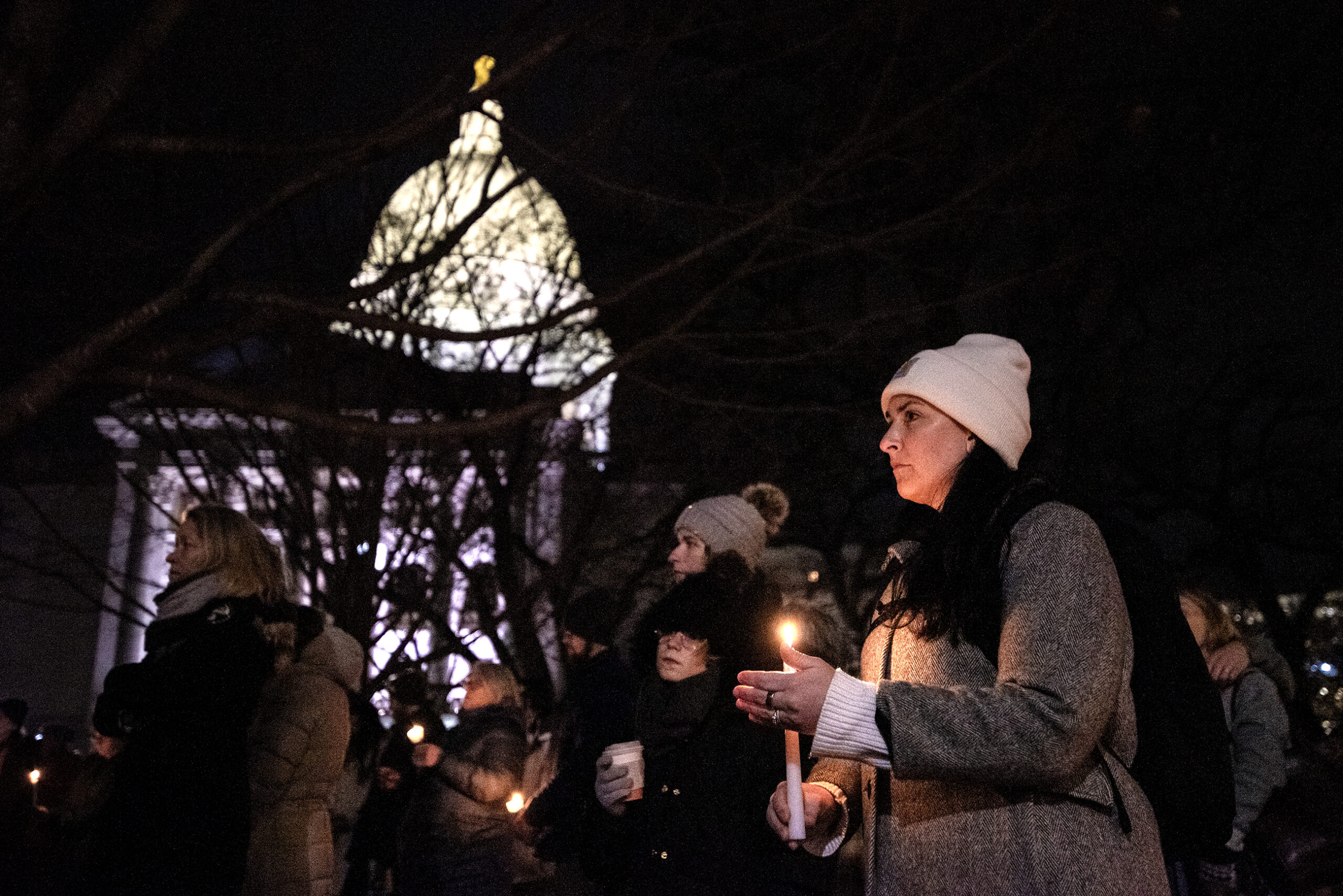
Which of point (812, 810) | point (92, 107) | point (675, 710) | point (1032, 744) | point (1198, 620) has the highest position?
point (92, 107)

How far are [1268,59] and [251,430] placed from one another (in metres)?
13.3

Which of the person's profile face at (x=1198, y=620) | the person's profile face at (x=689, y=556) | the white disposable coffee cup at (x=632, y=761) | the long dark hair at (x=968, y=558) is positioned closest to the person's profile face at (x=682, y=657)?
the white disposable coffee cup at (x=632, y=761)

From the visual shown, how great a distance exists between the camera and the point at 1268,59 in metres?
15.1

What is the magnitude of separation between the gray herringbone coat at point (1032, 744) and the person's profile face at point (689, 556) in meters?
2.56

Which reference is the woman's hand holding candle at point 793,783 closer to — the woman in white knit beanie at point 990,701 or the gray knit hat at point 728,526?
the woman in white knit beanie at point 990,701

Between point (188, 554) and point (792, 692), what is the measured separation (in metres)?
3.28

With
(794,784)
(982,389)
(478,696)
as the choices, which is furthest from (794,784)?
(478,696)

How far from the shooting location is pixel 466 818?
7.53 m

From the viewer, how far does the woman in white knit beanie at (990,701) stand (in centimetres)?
209

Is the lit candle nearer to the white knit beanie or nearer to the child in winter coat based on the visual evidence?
the white knit beanie

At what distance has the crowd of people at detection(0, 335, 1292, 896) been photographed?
2166 mm

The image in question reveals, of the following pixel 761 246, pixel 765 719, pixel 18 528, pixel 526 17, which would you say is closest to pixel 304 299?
pixel 526 17

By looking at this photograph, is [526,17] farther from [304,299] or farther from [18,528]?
[18,528]

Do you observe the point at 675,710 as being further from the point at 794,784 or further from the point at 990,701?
the point at 990,701
